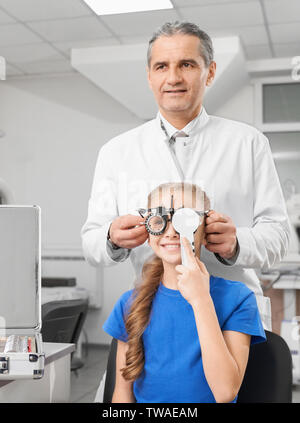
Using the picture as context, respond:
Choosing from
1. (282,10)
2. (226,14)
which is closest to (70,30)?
(226,14)

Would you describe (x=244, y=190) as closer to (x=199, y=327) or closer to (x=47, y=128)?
(x=199, y=327)

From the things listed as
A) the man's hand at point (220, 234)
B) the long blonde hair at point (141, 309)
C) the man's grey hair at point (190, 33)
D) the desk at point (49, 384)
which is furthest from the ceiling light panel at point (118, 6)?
the desk at point (49, 384)

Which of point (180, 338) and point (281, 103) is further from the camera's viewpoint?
point (281, 103)

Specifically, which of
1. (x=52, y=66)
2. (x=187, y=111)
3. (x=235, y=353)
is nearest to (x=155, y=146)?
(x=187, y=111)

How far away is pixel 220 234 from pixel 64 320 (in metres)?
0.44

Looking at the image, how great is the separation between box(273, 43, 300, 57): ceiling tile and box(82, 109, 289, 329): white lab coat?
0.22 metres

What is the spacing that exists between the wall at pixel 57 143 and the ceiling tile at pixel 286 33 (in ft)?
1.28

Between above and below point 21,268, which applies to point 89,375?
below

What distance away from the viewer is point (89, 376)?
1121 mm

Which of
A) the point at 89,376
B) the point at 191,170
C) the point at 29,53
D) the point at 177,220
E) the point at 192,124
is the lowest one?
the point at 89,376

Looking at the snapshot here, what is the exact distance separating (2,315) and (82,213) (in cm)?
32

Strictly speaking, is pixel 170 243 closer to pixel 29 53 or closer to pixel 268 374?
pixel 268 374

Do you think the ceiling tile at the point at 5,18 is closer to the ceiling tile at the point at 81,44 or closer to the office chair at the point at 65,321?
the ceiling tile at the point at 81,44

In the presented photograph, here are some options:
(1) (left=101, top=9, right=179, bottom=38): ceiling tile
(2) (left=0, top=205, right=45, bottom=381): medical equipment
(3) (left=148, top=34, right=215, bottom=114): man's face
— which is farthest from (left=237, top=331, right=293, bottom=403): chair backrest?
(1) (left=101, top=9, right=179, bottom=38): ceiling tile
